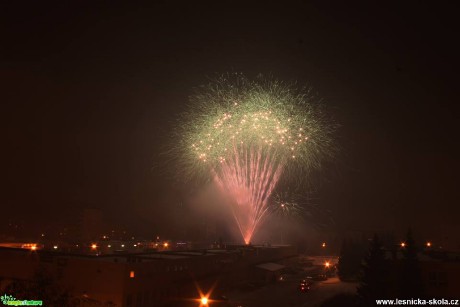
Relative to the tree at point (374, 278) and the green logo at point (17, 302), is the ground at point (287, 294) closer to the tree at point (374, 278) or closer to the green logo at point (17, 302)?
the tree at point (374, 278)

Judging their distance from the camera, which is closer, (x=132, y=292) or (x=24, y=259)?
(x=132, y=292)

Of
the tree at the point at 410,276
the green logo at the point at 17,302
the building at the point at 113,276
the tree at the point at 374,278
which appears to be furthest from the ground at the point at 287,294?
the green logo at the point at 17,302

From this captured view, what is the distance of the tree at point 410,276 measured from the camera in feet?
85.3

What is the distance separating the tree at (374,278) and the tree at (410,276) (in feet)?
3.42

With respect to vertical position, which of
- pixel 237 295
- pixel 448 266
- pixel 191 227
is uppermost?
pixel 191 227

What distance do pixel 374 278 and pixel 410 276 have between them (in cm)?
205

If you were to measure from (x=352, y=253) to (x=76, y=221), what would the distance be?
4345 centimetres

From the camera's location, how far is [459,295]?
1044 inches

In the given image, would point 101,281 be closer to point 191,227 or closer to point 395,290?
point 395,290

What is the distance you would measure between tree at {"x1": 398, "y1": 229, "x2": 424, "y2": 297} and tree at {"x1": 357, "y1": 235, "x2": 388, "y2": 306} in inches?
41.1

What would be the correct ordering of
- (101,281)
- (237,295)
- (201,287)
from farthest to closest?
(237,295)
(201,287)
(101,281)

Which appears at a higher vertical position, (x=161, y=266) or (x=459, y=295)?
(x=161, y=266)

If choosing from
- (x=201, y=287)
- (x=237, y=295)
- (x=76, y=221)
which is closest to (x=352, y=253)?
(x=237, y=295)

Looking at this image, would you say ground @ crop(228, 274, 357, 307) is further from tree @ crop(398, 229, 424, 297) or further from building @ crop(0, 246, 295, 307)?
tree @ crop(398, 229, 424, 297)
